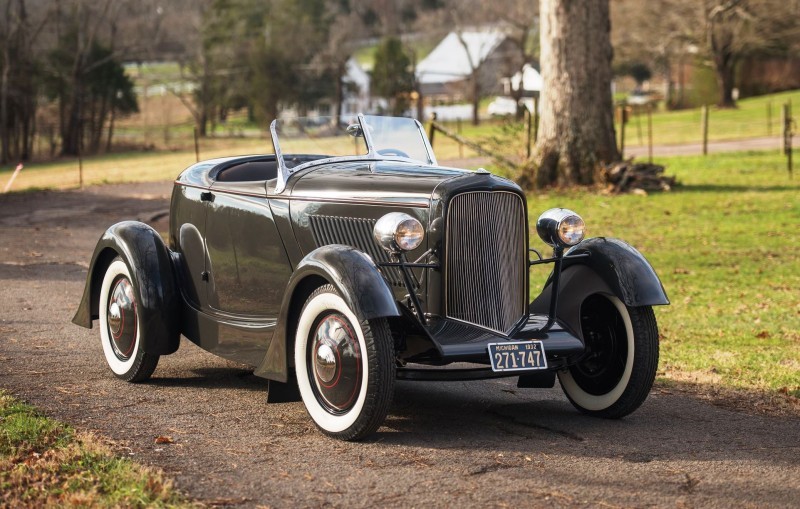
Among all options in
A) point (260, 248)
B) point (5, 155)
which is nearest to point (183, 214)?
point (260, 248)

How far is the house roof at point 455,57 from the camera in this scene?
77000mm

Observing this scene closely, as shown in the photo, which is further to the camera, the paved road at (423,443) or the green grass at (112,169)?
the green grass at (112,169)

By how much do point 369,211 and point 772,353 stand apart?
3.88 meters

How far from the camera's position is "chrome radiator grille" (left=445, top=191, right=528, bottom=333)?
5738 millimetres

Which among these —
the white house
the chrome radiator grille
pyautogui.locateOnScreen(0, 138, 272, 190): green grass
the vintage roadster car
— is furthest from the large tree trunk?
the white house

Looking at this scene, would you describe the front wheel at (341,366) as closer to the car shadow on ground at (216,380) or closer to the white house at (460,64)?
the car shadow on ground at (216,380)

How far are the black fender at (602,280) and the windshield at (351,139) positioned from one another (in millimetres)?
1262

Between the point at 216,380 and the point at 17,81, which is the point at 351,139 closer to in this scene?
the point at 216,380

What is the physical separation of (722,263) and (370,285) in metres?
8.40

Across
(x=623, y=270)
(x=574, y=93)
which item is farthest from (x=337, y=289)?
(x=574, y=93)

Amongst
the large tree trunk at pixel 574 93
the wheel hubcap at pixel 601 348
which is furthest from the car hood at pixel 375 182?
the large tree trunk at pixel 574 93

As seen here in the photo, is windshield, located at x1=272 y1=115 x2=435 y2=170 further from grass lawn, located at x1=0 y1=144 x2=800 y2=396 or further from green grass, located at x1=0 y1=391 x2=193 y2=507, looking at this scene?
grass lawn, located at x1=0 y1=144 x2=800 y2=396

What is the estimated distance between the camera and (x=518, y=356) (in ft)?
18.2

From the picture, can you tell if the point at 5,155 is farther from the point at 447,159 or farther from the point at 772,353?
the point at 772,353
